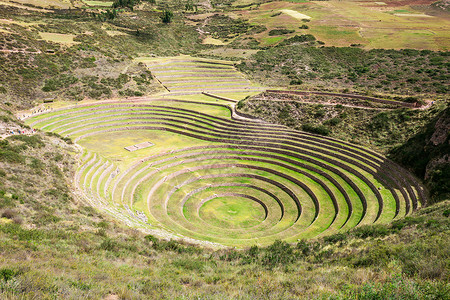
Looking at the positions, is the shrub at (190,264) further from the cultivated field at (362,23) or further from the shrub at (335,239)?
the cultivated field at (362,23)

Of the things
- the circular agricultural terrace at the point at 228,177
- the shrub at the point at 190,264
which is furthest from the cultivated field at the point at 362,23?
the shrub at the point at 190,264

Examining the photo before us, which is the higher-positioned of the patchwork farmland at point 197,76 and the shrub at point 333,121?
the patchwork farmland at point 197,76

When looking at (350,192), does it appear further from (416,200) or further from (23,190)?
(23,190)

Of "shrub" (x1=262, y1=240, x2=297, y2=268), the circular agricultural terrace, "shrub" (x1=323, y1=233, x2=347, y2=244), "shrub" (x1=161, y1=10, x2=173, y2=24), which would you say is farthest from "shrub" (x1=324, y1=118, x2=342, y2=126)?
"shrub" (x1=161, y1=10, x2=173, y2=24)

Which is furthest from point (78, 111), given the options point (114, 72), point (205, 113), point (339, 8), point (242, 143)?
point (339, 8)

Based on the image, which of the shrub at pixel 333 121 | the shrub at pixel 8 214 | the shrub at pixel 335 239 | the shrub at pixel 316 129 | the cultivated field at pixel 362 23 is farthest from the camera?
the cultivated field at pixel 362 23

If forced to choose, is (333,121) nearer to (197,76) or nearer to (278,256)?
(278,256)

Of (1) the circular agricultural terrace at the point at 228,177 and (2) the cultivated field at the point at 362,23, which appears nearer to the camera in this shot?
(1) the circular agricultural terrace at the point at 228,177

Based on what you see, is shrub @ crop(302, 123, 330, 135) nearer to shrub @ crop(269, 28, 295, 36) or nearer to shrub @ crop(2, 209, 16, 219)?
shrub @ crop(2, 209, 16, 219)
